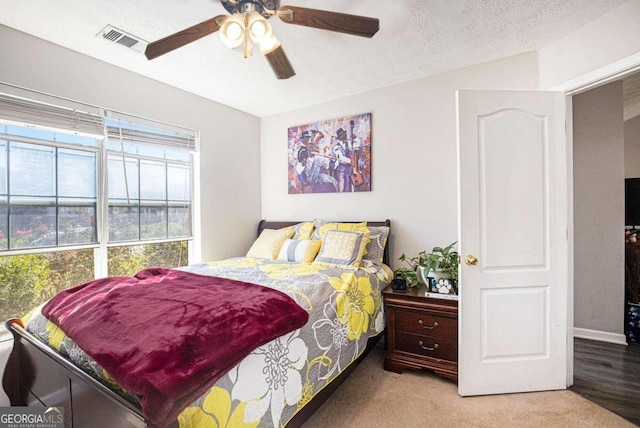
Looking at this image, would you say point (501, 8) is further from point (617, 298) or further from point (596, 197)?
point (617, 298)

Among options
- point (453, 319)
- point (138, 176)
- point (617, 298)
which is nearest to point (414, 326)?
point (453, 319)

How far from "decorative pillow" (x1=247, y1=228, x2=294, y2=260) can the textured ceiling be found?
5.24 feet

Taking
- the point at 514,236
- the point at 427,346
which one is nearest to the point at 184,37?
the point at 514,236

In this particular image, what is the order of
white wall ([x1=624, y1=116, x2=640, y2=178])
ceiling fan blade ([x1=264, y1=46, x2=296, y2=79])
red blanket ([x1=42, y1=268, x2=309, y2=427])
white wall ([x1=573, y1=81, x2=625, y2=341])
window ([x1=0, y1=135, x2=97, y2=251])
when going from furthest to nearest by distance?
white wall ([x1=624, y1=116, x2=640, y2=178]), white wall ([x1=573, y1=81, x2=625, y2=341]), window ([x1=0, y1=135, x2=97, y2=251]), ceiling fan blade ([x1=264, y1=46, x2=296, y2=79]), red blanket ([x1=42, y1=268, x2=309, y2=427])

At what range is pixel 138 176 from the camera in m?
2.85

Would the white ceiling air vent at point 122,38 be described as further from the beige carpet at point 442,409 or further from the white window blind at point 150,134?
the beige carpet at point 442,409

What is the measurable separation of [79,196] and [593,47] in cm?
411

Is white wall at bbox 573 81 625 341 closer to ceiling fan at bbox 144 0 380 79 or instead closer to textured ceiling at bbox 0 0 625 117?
textured ceiling at bbox 0 0 625 117

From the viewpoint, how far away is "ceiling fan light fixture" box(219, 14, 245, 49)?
1469mm

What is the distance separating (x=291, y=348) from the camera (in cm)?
141

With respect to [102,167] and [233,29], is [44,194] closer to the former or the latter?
[102,167]

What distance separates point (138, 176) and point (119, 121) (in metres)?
0.53

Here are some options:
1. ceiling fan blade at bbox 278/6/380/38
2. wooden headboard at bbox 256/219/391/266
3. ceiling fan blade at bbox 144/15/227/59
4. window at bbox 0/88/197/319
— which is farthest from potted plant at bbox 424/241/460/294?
window at bbox 0/88/197/319

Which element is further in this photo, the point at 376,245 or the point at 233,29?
the point at 376,245
